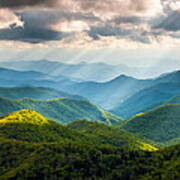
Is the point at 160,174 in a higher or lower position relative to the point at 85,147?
lower

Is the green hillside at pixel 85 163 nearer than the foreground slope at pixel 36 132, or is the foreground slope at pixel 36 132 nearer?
the green hillside at pixel 85 163

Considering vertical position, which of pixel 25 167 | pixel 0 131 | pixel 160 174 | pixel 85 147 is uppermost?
pixel 0 131

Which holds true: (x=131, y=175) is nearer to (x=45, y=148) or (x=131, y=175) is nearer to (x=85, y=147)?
(x=85, y=147)

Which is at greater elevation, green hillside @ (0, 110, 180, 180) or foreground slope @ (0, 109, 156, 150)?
foreground slope @ (0, 109, 156, 150)

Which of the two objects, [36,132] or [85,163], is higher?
[36,132]

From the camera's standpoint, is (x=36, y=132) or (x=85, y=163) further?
(x=36, y=132)

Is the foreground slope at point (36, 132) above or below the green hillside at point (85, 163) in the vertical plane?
above

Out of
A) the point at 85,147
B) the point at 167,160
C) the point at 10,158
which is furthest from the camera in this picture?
the point at 10,158

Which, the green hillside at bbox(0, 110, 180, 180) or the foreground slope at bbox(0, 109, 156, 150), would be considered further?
the foreground slope at bbox(0, 109, 156, 150)

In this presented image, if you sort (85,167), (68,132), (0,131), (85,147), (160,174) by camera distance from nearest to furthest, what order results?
(160,174), (85,167), (85,147), (0,131), (68,132)

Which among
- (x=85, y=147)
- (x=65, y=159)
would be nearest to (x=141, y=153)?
(x=85, y=147)

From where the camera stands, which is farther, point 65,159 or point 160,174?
point 65,159
